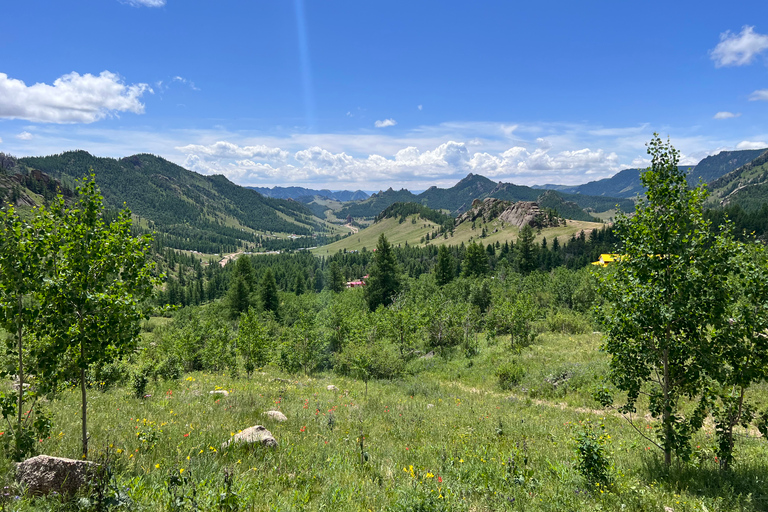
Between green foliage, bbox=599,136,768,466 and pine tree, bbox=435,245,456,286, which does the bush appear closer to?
green foliage, bbox=599,136,768,466

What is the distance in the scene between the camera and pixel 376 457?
1043 cm

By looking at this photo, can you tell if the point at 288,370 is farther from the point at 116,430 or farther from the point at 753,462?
the point at 753,462

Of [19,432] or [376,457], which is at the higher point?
[19,432]

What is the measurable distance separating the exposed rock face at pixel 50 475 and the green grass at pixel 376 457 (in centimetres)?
22

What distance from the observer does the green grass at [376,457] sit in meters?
7.40

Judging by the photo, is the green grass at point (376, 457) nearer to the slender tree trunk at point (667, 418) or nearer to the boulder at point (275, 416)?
the boulder at point (275, 416)

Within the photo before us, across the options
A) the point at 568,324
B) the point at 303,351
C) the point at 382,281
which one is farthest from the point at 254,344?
the point at 382,281

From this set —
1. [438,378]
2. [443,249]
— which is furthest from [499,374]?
[443,249]

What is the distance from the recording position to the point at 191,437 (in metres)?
10.3

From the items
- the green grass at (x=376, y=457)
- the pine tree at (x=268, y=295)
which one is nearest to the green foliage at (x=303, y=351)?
the green grass at (x=376, y=457)

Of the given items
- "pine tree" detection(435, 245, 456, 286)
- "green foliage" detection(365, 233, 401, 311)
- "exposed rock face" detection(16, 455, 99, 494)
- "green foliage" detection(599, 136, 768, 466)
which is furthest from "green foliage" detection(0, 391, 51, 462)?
"pine tree" detection(435, 245, 456, 286)

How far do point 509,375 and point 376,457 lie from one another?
19.0 m

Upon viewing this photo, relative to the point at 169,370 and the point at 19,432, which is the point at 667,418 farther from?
the point at 169,370

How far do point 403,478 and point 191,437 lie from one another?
20.9ft
